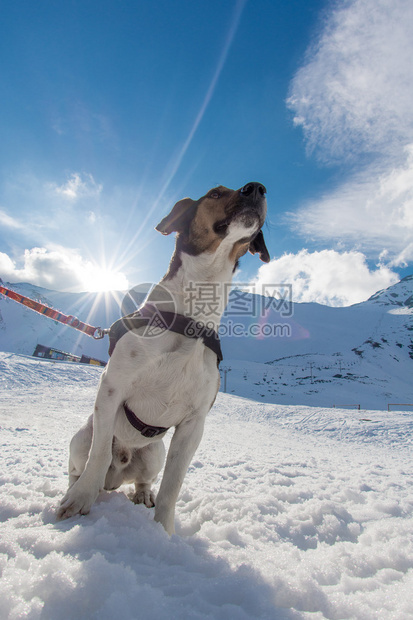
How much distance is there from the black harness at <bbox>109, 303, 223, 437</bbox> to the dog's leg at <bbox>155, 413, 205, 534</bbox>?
0.65 feet

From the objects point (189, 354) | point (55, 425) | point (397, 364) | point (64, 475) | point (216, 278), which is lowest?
point (55, 425)

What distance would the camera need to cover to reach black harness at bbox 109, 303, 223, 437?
2.50 metres

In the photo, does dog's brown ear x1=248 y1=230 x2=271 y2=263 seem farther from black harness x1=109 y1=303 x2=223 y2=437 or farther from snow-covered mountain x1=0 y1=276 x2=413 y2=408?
snow-covered mountain x1=0 y1=276 x2=413 y2=408

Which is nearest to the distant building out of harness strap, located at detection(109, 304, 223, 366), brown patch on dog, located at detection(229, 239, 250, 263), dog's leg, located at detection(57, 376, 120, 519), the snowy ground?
the snowy ground

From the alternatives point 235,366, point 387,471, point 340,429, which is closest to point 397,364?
point 235,366

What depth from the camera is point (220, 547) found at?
1.89 m

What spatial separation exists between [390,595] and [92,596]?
1188 mm

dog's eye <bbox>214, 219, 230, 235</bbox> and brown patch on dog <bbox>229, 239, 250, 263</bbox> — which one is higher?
dog's eye <bbox>214, 219, 230, 235</bbox>

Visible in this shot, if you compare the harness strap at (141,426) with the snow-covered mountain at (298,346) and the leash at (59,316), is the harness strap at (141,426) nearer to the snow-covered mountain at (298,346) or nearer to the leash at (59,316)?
the leash at (59,316)

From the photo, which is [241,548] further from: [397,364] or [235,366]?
[397,364]

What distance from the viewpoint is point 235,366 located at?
52.2 m

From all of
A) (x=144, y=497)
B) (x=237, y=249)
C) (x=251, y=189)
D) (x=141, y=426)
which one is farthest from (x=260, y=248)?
(x=144, y=497)

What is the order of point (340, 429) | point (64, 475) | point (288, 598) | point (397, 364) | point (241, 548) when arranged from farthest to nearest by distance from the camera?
point (397, 364) → point (340, 429) → point (64, 475) → point (241, 548) → point (288, 598)

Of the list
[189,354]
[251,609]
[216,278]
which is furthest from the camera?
[216,278]
